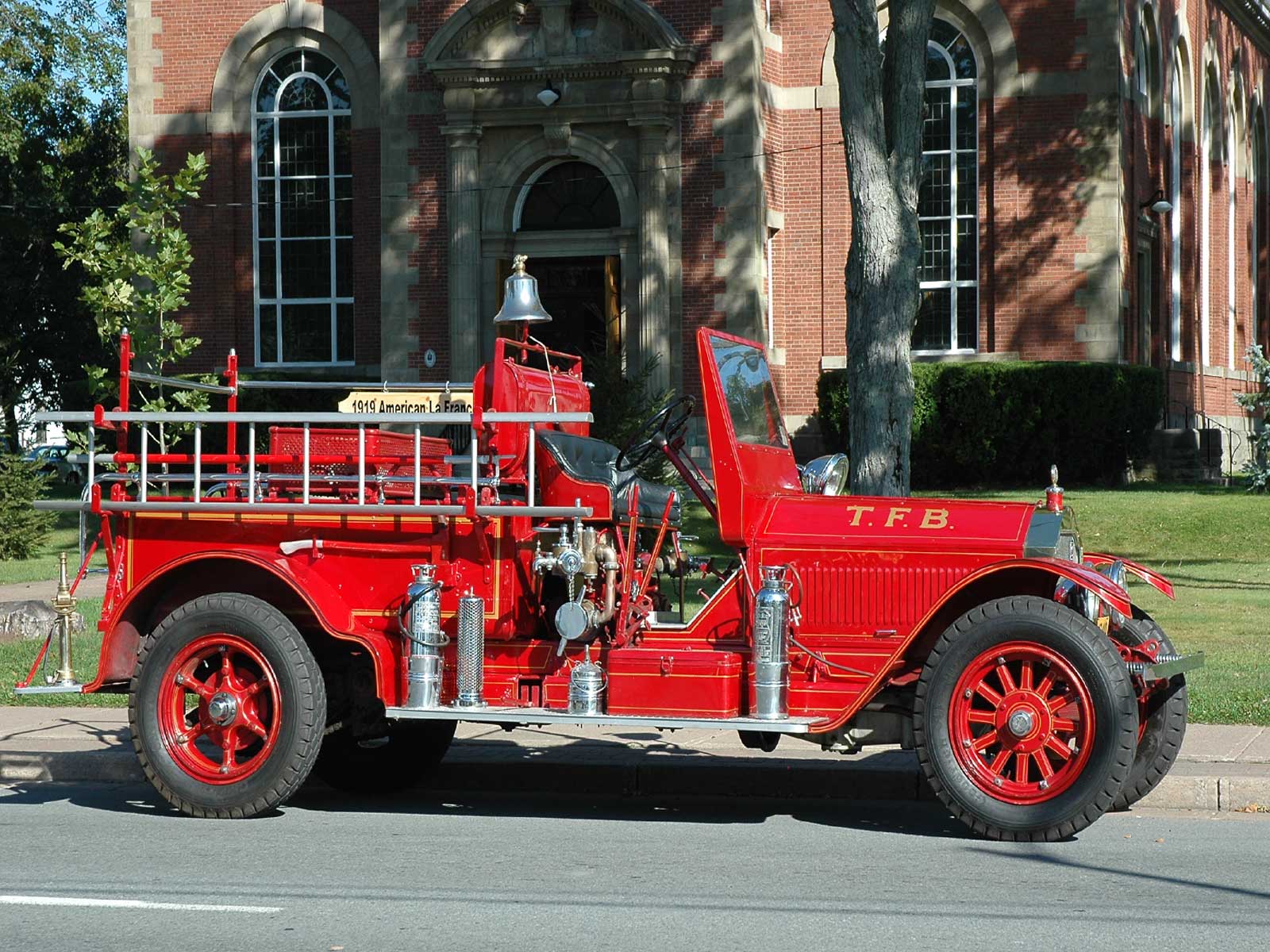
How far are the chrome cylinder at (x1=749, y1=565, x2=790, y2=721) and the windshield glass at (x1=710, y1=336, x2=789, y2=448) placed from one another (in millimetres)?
945

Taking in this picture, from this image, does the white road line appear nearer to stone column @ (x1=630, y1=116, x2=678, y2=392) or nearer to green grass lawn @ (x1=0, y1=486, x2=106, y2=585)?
green grass lawn @ (x1=0, y1=486, x2=106, y2=585)

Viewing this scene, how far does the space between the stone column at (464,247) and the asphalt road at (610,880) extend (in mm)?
17469

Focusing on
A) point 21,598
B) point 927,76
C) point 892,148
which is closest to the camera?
point 892,148

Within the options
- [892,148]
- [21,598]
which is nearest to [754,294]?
[892,148]

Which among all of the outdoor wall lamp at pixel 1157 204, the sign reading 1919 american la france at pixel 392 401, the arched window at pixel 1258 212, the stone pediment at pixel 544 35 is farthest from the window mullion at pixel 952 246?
the arched window at pixel 1258 212

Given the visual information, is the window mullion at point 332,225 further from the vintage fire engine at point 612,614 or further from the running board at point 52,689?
the running board at point 52,689

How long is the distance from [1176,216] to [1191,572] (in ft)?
49.7

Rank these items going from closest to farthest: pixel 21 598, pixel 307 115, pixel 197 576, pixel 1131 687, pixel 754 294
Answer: pixel 1131 687 < pixel 197 576 < pixel 21 598 < pixel 754 294 < pixel 307 115

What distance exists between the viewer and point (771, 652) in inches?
291

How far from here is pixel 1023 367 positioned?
81.4 feet

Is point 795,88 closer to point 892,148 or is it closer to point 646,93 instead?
point 646,93

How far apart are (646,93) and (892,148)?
977 centimetres

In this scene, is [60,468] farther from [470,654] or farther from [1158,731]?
[1158,731]

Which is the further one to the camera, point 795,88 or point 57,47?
point 57,47
